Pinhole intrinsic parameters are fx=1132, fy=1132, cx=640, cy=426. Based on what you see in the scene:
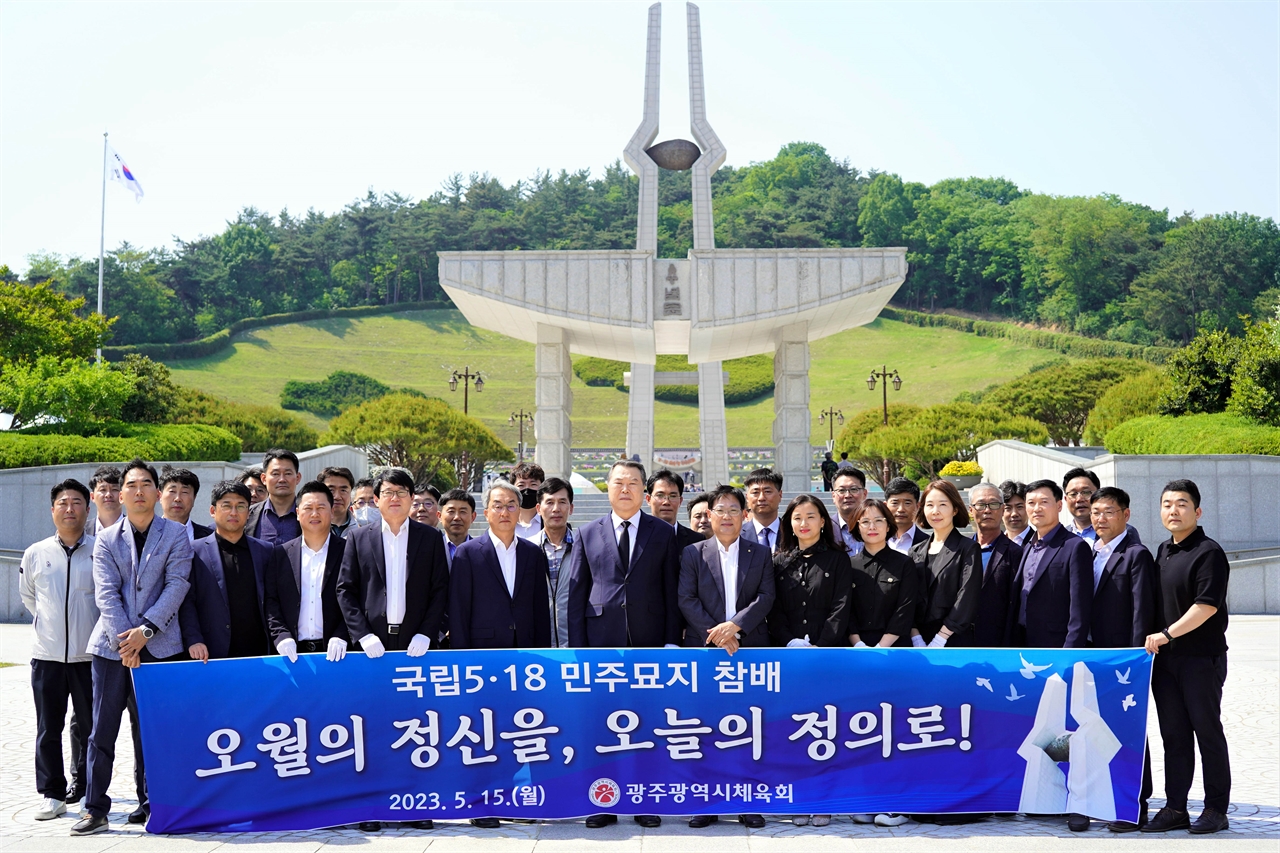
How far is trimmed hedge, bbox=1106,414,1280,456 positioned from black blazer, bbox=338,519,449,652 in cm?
1504

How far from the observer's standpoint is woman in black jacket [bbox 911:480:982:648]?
17.0 feet

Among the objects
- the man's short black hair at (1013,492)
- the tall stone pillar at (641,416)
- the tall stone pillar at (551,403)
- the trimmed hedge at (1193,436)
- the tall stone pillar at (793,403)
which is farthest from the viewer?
the tall stone pillar at (641,416)

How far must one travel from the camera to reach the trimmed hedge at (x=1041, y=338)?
5359cm

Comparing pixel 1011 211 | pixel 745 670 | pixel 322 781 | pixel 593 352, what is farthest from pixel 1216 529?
pixel 1011 211

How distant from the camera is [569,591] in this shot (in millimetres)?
5289

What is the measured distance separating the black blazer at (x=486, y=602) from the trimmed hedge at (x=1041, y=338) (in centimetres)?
5021

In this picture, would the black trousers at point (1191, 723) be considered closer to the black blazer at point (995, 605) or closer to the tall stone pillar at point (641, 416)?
the black blazer at point (995, 605)

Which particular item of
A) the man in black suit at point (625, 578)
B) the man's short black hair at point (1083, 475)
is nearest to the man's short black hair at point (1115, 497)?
the man's short black hair at point (1083, 475)

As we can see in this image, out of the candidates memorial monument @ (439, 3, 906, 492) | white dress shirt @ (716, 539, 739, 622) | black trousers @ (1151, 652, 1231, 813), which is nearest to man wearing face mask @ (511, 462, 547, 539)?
white dress shirt @ (716, 539, 739, 622)

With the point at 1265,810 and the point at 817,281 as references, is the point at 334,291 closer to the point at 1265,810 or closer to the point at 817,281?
the point at 817,281

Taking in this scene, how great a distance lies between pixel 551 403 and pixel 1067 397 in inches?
896

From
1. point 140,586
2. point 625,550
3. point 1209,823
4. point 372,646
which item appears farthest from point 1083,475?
point 140,586

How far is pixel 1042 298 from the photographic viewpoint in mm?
68250

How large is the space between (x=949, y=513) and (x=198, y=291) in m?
69.6
